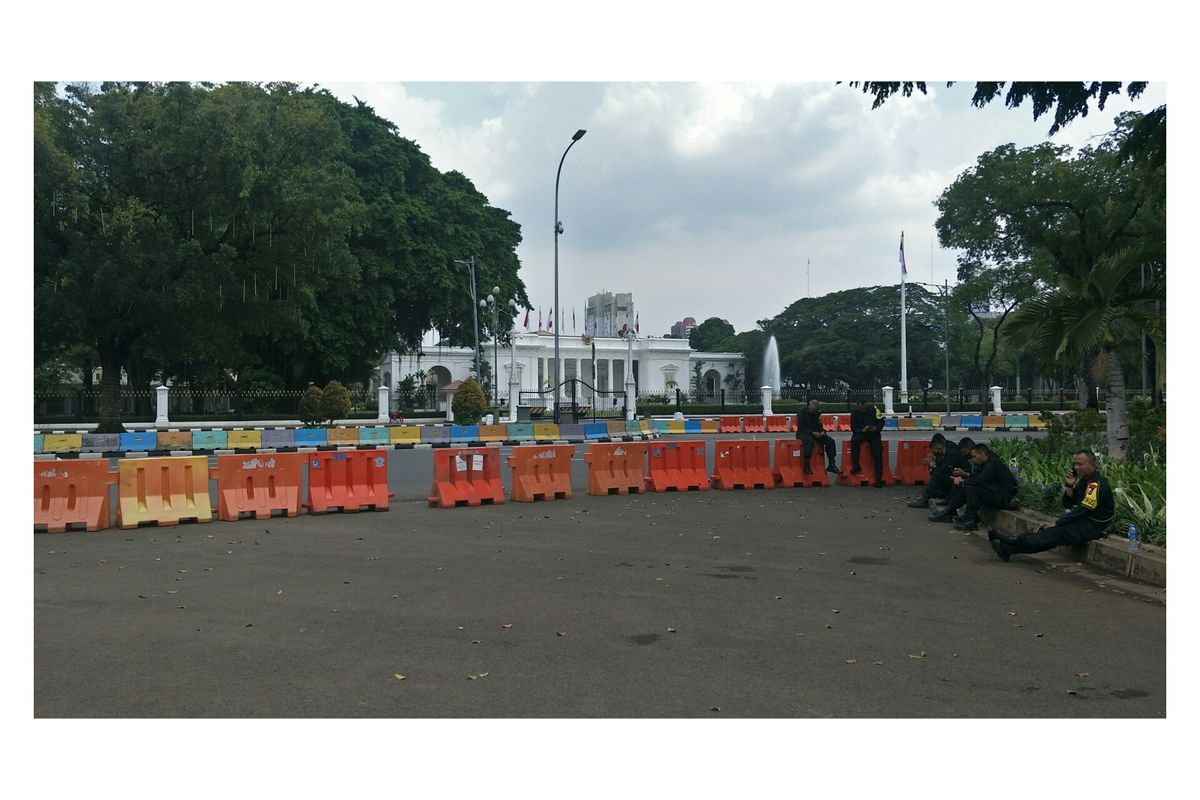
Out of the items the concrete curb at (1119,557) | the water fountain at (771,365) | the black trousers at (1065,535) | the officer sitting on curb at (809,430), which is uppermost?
the water fountain at (771,365)

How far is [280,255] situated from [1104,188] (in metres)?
27.2

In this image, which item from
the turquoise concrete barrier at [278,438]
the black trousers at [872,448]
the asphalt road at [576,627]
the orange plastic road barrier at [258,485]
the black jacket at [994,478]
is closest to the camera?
the asphalt road at [576,627]

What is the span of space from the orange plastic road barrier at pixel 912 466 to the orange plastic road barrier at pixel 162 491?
37.9 feet

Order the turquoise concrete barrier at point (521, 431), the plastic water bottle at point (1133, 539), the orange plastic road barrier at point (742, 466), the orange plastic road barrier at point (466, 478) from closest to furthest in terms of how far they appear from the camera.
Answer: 1. the plastic water bottle at point (1133, 539)
2. the orange plastic road barrier at point (466, 478)
3. the orange plastic road barrier at point (742, 466)
4. the turquoise concrete barrier at point (521, 431)

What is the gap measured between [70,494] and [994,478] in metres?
11.0

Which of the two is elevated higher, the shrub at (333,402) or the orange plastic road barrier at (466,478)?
the shrub at (333,402)

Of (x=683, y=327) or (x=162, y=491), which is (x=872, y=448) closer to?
(x=162, y=491)

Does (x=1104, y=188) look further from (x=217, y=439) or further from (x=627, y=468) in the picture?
(x=217, y=439)

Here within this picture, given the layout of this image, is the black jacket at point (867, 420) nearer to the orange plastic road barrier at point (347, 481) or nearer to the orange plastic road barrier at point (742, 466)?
the orange plastic road barrier at point (742, 466)

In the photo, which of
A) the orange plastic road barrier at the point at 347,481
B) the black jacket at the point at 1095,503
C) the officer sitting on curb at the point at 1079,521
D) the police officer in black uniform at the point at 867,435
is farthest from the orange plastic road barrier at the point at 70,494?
the police officer in black uniform at the point at 867,435

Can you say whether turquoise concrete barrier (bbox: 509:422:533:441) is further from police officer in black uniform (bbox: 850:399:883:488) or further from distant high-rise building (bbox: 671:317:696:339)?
distant high-rise building (bbox: 671:317:696:339)

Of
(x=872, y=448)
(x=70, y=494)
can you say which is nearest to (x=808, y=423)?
(x=872, y=448)

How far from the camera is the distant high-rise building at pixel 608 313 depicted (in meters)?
104

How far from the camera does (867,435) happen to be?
1695 cm
